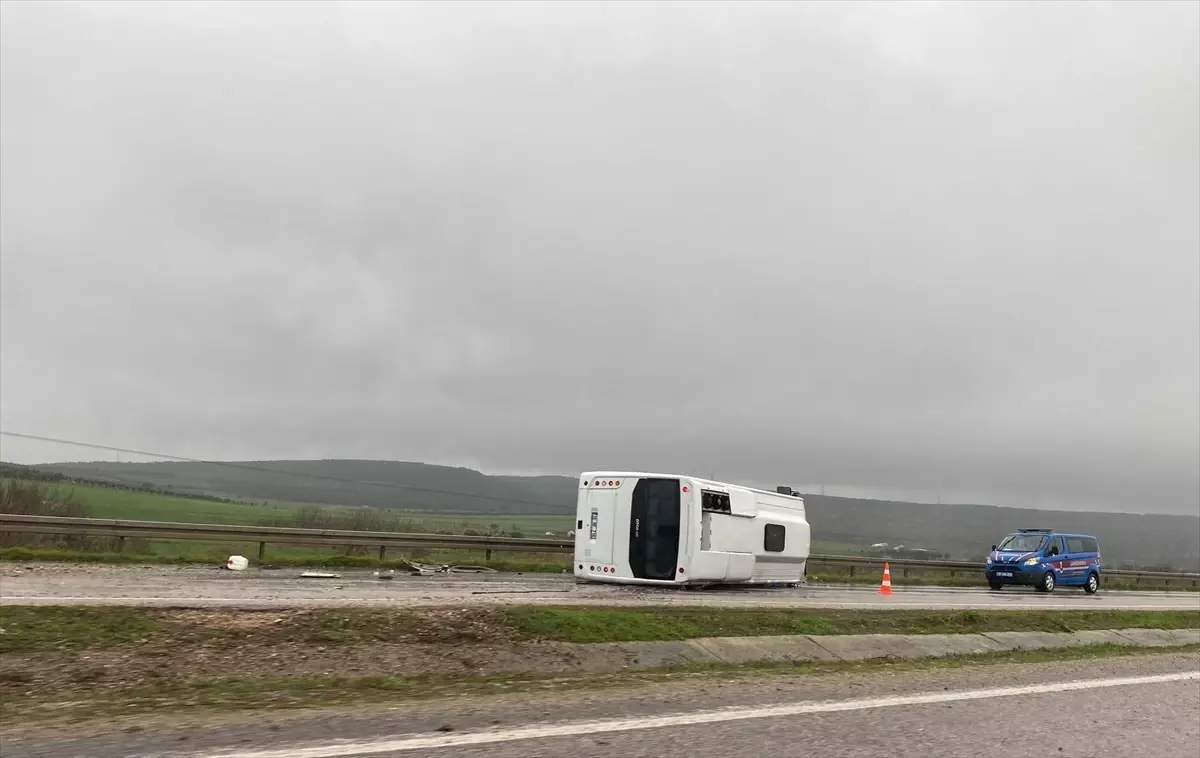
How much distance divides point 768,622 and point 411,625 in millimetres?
5626

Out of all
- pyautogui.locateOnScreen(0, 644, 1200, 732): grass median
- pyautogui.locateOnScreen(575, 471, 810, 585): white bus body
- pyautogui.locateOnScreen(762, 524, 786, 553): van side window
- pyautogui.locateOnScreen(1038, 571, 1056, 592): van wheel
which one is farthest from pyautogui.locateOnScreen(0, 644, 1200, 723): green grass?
pyautogui.locateOnScreen(1038, 571, 1056, 592): van wheel

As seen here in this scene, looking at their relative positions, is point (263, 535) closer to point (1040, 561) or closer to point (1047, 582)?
point (1040, 561)

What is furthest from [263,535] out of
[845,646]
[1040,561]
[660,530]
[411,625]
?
[1040,561]

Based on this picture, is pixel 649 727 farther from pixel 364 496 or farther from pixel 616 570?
pixel 364 496

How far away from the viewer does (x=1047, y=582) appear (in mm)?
30109

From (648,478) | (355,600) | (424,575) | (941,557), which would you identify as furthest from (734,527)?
(941,557)

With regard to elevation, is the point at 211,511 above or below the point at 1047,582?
above

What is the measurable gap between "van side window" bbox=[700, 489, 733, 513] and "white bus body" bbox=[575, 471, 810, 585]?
2 cm

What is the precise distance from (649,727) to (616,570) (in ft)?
43.1

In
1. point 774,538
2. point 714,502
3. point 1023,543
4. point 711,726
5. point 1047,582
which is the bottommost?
point 1047,582

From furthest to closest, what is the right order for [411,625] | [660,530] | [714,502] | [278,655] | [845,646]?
[714,502]
[660,530]
[845,646]
[411,625]
[278,655]

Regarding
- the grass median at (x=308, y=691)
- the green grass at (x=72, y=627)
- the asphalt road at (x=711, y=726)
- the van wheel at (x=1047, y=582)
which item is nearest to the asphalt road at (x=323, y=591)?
the green grass at (x=72, y=627)

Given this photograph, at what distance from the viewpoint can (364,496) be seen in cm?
2394

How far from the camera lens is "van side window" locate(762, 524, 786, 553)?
21.2m
